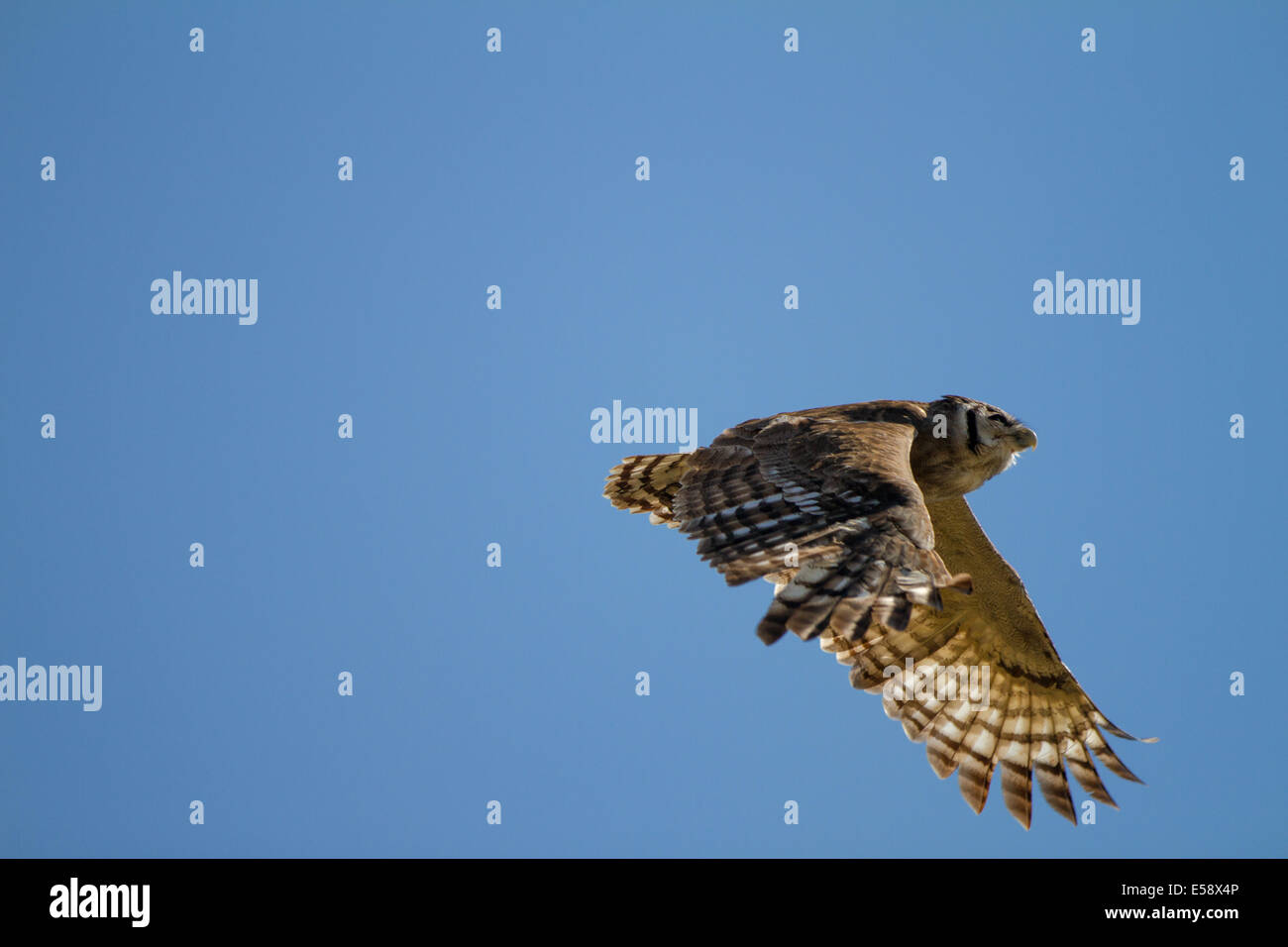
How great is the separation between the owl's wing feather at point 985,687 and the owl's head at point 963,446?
0.36m

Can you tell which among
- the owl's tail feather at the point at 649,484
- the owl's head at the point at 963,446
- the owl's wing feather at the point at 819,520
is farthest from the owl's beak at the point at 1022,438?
the owl's tail feather at the point at 649,484

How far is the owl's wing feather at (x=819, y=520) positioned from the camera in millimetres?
7012

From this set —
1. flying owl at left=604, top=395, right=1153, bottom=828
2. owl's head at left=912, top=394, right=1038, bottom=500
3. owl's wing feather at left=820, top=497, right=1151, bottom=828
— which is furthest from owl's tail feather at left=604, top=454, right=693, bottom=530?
owl's head at left=912, top=394, right=1038, bottom=500

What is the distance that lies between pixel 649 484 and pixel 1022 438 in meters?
3.10

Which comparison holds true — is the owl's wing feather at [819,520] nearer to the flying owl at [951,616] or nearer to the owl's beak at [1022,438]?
the flying owl at [951,616]

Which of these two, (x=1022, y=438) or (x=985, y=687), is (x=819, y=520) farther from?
(x=985, y=687)

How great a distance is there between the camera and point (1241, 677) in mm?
16516

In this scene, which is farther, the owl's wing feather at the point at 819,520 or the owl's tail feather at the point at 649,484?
the owl's tail feather at the point at 649,484

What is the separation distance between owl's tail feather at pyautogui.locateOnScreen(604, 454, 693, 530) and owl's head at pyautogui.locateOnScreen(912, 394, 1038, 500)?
6.43 feet

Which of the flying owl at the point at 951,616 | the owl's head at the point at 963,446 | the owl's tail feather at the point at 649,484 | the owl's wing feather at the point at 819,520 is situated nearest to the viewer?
the owl's wing feather at the point at 819,520

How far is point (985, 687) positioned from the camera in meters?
11.1

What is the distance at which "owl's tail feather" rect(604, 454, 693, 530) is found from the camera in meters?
11.4

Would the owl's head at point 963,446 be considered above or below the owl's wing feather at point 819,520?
above

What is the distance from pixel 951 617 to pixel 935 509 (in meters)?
0.91
